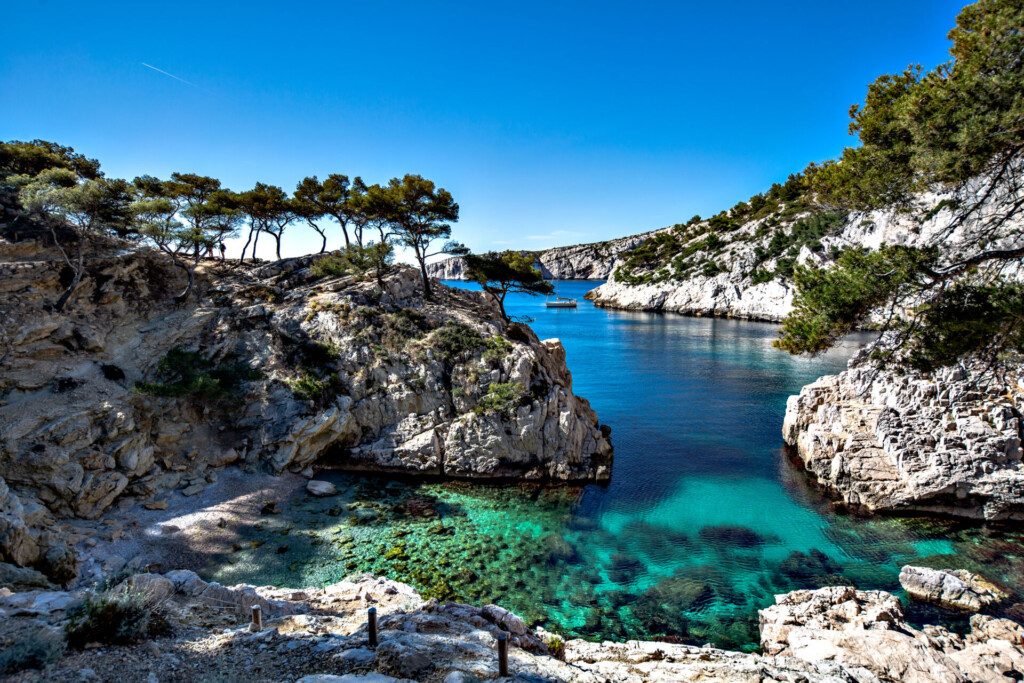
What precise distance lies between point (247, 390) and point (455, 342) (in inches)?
422

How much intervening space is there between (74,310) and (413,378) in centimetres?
1711

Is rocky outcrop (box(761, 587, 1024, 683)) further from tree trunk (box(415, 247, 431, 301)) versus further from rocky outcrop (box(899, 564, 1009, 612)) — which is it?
tree trunk (box(415, 247, 431, 301))

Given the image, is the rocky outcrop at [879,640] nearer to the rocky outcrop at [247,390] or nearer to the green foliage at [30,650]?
the rocky outcrop at [247,390]

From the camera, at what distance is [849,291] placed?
438 inches

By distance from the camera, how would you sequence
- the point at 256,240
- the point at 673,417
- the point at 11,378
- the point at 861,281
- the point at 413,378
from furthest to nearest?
the point at 256,240
the point at 673,417
the point at 413,378
the point at 11,378
the point at 861,281

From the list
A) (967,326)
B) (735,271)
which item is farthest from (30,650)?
(735,271)

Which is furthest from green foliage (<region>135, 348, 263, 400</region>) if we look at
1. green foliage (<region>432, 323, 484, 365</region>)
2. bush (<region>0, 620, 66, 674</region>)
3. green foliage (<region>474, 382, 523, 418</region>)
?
bush (<region>0, 620, 66, 674</region>)

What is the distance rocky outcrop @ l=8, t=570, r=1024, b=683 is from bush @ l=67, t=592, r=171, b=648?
0.84 feet

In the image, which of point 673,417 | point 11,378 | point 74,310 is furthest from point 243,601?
point 673,417

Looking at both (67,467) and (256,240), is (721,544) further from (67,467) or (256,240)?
(256,240)

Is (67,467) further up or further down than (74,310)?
further down

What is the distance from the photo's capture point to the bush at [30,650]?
6.52 m

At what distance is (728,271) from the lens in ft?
263

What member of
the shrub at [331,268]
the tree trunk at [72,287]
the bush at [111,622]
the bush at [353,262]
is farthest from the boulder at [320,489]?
the shrub at [331,268]
